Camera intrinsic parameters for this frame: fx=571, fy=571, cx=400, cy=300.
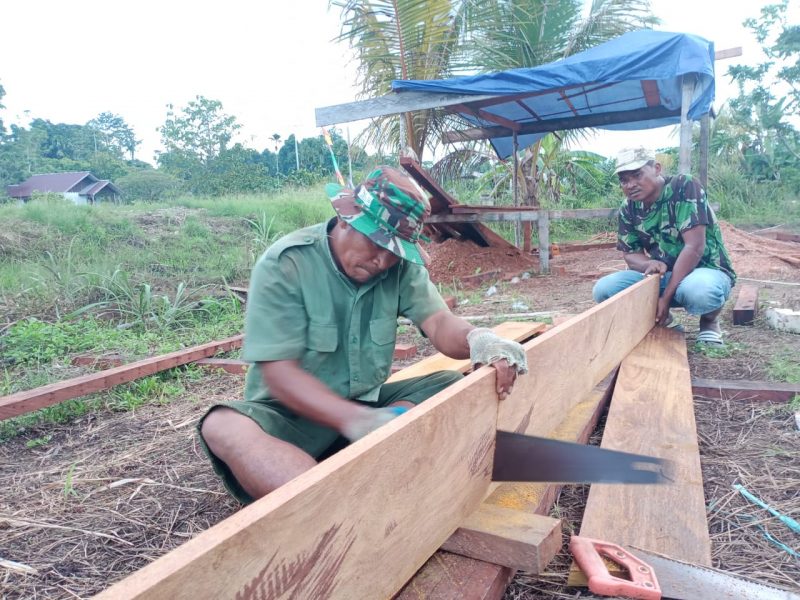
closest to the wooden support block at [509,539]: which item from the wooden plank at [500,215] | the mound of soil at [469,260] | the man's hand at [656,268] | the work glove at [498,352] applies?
the work glove at [498,352]

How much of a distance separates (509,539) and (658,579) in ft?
1.40

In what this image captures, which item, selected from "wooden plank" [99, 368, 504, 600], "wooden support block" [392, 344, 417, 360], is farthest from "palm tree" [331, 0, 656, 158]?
"wooden plank" [99, 368, 504, 600]

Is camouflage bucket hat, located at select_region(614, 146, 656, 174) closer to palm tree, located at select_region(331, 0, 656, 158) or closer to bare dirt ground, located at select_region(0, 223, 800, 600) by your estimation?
bare dirt ground, located at select_region(0, 223, 800, 600)

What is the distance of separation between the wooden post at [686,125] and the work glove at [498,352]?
5.69 m

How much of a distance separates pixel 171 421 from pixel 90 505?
0.91 metres

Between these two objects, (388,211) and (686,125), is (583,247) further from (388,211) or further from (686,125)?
(388,211)

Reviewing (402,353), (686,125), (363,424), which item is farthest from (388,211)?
(686,125)

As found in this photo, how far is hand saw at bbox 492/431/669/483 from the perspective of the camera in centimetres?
176

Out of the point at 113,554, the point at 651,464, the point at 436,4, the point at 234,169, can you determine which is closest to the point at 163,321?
the point at 113,554

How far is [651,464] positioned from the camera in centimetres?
202

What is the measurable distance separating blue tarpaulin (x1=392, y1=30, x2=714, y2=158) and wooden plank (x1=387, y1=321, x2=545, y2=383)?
12.6ft

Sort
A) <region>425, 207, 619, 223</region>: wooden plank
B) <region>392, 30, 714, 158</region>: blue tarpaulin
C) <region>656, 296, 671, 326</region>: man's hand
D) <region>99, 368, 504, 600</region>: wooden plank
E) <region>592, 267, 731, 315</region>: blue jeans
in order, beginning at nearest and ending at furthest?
1. <region>99, 368, 504, 600</region>: wooden plank
2. <region>592, 267, 731, 315</region>: blue jeans
3. <region>656, 296, 671, 326</region>: man's hand
4. <region>392, 30, 714, 158</region>: blue tarpaulin
5. <region>425, 207, 619, 223</region>: wooden plank

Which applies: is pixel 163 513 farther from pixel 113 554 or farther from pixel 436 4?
pixel 436 4

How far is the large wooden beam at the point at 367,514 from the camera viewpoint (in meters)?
0.84
